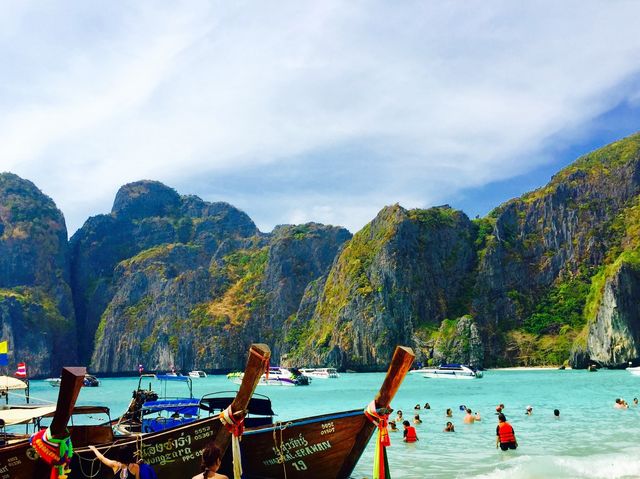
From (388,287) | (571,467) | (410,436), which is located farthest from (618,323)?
(571,467)

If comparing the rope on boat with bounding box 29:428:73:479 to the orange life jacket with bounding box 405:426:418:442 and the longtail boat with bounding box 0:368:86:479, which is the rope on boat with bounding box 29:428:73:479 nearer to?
the longtail boat with bounding box 0:368:86:479

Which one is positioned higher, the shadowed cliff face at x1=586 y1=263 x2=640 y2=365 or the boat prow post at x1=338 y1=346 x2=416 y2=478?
the shadowed cliff face at x1=586 y1=263 x2=640 y2=365

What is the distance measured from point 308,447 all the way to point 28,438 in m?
7.56

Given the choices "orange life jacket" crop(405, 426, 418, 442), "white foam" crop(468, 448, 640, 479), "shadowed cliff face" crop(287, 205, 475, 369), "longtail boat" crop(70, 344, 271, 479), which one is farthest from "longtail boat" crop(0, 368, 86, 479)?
"shadowed cliff face" crop(287, 205, 475, 369)

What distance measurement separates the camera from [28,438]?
53.9 ft

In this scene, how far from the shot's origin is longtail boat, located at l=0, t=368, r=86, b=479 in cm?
1117

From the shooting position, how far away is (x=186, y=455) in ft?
50.0

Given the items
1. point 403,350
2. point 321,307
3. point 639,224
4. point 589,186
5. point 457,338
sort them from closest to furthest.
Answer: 1. point 403,350
2. point 457,338
3. point 639,224
4. point 589,186
5. point 321,307

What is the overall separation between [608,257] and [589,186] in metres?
23.3

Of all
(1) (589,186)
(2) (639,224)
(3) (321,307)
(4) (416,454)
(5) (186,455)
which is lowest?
(4) (416,454)

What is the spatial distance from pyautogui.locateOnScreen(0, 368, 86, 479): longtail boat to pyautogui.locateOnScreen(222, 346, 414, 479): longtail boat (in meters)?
4.71

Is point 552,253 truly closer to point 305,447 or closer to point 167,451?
point 305,447

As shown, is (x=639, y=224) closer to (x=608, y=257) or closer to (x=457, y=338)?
(x=608, y=257)

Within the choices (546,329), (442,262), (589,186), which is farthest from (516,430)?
(589,186)
